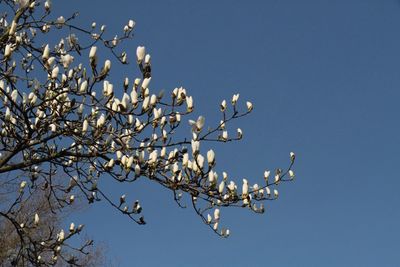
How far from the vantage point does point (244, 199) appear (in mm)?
5168

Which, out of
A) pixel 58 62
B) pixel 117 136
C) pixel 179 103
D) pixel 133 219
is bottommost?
pixel 133 219

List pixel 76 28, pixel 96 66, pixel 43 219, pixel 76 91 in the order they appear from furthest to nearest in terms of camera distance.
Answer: pixel 43 219 → pixel 76 28 → pixel 76 91 → pixel 96 66

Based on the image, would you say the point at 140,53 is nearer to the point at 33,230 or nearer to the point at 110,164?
the point at 110,164

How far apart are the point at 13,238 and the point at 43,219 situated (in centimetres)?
140

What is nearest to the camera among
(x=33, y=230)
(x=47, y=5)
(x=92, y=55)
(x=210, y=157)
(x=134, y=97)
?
(x=92, y=55)

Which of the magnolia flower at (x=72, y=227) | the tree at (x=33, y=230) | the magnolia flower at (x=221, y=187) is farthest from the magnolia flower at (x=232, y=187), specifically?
the tree at (x=33, y=230)

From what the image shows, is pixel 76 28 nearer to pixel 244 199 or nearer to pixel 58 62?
pixel 58 62

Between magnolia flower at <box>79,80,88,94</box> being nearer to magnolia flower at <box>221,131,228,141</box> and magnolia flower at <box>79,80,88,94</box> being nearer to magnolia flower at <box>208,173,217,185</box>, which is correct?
magnolia flower at <box>208,173,217,185</box>

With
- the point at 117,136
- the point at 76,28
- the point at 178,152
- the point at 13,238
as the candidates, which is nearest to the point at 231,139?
the point at 178,152

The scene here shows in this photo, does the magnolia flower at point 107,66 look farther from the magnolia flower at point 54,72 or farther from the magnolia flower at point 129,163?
the magnolia flower at point 129,163

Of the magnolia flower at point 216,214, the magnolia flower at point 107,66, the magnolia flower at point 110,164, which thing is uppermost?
Answer: the magnolia flower at point 107,66

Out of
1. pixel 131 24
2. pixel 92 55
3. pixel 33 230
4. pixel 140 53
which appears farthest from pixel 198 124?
pixel 33 230

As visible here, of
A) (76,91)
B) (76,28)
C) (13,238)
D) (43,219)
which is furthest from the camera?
(43,219)

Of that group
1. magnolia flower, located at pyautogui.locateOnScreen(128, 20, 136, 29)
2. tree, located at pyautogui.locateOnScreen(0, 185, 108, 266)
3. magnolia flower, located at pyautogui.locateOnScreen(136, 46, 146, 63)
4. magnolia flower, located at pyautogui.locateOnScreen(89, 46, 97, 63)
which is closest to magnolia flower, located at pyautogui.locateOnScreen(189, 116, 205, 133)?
magnolia flower, located at pyautogui.locateOnScreen(136, 46, 146, 63)
